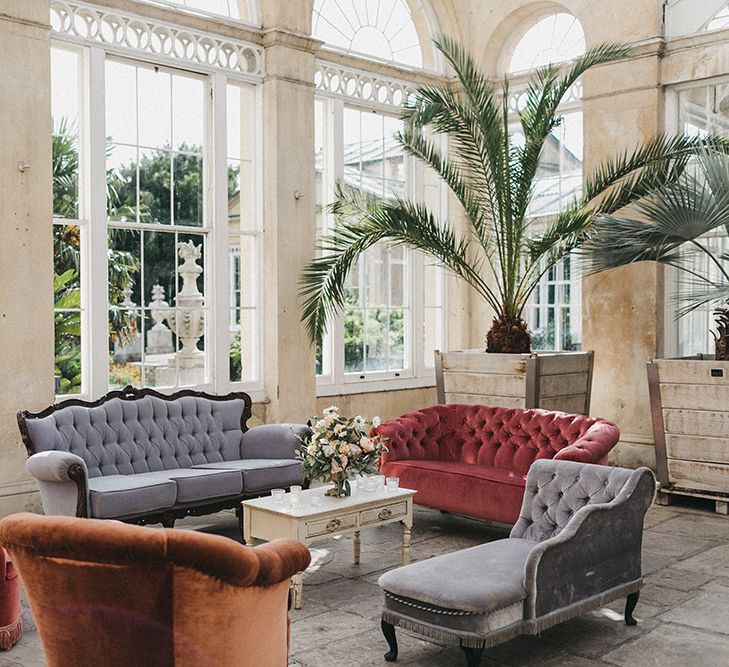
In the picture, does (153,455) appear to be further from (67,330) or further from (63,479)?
(67,330)

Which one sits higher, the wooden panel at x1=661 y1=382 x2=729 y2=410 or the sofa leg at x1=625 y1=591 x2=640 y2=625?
the wooden panel at x1=661 y1=382 x2=729 y2=410

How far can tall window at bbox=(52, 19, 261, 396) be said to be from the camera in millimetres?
7297

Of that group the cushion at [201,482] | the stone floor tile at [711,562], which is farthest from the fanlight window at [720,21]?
the cushion at [201,482]

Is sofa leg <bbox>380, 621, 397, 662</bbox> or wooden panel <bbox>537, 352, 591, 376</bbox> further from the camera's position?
wooden panel <bbox>537, 352, 591, 376</bbox>

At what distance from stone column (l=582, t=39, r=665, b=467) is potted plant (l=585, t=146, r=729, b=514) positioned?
3.18 ft

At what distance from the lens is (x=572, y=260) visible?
977 cm

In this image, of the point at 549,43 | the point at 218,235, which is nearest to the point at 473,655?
the point at 218,235

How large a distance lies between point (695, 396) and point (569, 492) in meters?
2.95

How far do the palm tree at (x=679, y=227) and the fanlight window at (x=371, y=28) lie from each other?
3206mm

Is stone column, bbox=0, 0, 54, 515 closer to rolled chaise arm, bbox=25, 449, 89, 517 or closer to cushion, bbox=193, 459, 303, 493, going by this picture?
rolled chaise arm, bbox=25, 449, 89, 517

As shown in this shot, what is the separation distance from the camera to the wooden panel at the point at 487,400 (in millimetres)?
8367

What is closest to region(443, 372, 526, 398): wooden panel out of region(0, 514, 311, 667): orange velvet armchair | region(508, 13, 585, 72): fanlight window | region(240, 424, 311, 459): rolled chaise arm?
region(240, 424, 311, 459): rolled chaise arm

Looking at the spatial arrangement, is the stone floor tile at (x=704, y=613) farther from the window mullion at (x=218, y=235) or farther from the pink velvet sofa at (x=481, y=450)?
the window mullion at (x=218, y=235)

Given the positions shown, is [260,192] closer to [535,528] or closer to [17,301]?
[17,301]
